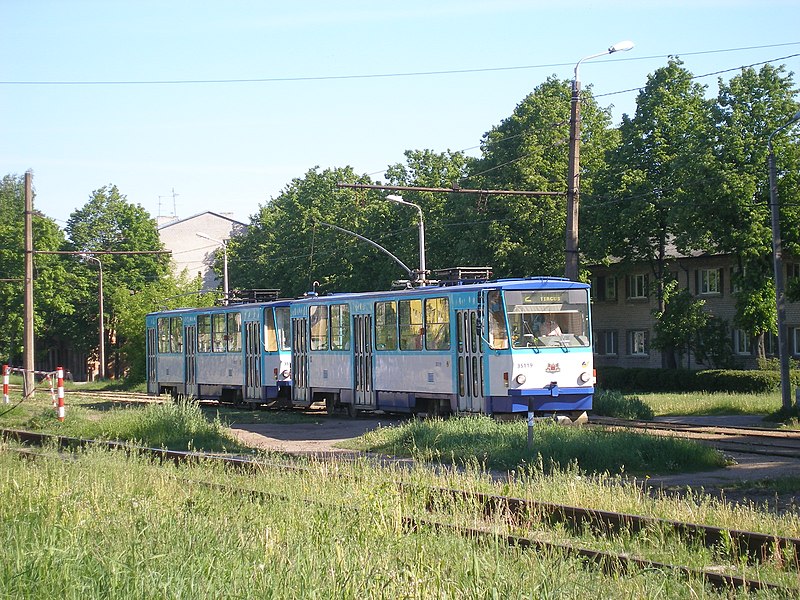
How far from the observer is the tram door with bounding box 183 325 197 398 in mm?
37875

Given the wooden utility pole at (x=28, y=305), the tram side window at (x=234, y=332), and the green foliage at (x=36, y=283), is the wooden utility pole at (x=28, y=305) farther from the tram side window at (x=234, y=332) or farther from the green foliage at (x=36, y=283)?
the green foliage at (x=36, y=283)

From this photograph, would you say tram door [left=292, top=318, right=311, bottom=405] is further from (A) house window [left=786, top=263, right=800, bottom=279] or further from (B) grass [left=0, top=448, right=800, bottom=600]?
(A) house window [left=786, top=263, right=800, bottom=279]

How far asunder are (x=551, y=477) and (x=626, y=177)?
118 feet

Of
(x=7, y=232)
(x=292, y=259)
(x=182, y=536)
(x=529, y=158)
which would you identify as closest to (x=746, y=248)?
(x=529, y=158)

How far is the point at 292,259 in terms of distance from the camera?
6719cm

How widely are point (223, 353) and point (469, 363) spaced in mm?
14513

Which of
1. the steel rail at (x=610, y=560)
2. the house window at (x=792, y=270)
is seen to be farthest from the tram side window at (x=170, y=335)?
the steel rail at (x=610, y=560)

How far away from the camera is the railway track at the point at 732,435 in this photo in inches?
745

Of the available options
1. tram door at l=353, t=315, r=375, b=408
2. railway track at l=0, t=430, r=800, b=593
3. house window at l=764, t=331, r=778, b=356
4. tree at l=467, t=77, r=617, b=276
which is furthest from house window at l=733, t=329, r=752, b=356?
railway track at l=0, t=430, r=800, b=593

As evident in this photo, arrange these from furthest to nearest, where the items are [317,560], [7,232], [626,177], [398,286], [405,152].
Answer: [7,232]
[405,152]
[626,177]
[398,286]
[317,560]

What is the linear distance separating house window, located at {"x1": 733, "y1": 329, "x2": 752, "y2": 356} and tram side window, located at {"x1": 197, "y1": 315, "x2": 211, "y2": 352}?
2577 cm

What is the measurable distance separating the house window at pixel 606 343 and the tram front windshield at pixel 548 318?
37.4 metres

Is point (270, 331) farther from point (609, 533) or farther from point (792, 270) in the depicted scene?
point (792, 270)

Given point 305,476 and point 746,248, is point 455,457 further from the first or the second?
point 746,248
